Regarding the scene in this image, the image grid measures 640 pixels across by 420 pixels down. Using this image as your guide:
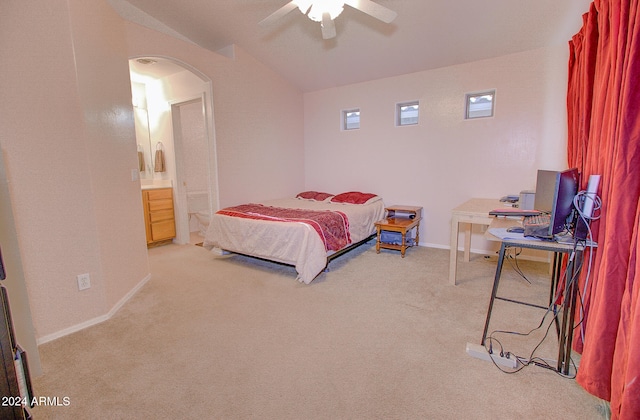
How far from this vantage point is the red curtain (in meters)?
1.18

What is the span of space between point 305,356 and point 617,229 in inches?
69.3

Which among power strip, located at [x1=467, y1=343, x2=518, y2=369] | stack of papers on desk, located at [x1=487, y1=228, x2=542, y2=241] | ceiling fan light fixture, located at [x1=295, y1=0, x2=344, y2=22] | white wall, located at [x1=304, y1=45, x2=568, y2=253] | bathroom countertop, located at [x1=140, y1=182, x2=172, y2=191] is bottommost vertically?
power strip, located at [x1=467, y1=343, x2=518, y2=369]

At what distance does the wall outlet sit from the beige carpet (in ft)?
1.07

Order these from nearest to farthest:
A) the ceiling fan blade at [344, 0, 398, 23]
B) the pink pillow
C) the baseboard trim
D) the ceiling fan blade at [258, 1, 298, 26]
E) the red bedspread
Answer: the baseboard trim, the ceiling fan blade at [344, 0, 398, 23], the ceiling fan blade at [258, 1, 298, 26], the red bedspread, the pink pillow

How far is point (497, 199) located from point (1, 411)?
14.3 feet

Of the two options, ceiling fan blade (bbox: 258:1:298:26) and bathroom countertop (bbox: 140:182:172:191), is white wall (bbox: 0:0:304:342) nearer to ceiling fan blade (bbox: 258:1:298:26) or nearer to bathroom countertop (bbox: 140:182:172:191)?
ceiling fan blade (bbox: 258:1:298:26)

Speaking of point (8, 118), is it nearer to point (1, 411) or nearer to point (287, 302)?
point (1, 411)

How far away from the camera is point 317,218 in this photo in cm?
324

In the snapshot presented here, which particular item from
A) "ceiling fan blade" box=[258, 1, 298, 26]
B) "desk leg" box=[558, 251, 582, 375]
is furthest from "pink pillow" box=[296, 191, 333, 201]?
"desk leg" box=[558, 251, 582, 375]

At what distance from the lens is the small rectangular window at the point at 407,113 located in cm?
432

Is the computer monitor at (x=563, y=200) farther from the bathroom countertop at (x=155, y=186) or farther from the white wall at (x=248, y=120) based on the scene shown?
the bathroom countertop at (x=155, y=186)

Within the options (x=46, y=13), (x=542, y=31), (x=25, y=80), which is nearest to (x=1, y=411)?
(x=25, y=80)

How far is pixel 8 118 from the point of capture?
72.5 inches

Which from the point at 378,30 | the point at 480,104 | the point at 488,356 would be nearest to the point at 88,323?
the point at 488,356
